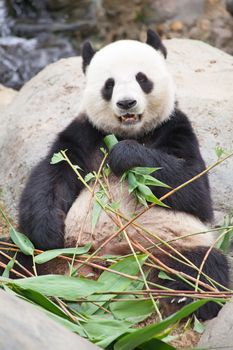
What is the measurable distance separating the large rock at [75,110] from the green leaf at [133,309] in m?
2.03

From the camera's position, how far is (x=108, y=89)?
5.27 meters

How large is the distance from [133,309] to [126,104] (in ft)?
4.21

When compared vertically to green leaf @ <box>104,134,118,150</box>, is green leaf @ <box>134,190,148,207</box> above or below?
below

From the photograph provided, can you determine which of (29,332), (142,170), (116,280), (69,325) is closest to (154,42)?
(142,170)

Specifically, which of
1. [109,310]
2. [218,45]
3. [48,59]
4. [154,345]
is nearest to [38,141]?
[109,310]

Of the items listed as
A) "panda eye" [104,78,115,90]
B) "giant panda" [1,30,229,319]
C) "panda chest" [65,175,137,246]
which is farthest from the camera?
"panda eye" [104,78,115,90]

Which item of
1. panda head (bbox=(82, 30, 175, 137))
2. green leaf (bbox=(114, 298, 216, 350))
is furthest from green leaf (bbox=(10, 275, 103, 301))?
panda head (bbox=(82, 30, 175, 137))

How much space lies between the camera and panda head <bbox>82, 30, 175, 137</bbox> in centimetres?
518

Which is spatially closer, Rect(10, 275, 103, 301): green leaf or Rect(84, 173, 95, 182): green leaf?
Rect(10, 275, 103, 301): green leaf

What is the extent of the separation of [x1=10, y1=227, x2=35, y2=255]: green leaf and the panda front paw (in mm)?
648

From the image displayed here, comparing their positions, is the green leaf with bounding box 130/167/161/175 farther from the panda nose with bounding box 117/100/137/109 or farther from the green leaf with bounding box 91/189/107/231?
the panda nose with bounding box 117/100/137/109

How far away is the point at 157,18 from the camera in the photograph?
12.6 meters

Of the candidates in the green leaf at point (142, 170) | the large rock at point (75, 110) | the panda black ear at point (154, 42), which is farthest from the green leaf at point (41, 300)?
the large rock at point (75, 110)

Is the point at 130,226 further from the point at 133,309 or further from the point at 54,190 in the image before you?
the point at 133,309
